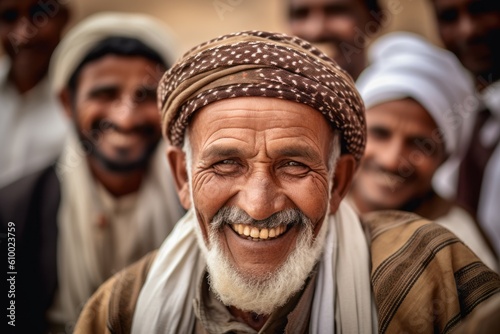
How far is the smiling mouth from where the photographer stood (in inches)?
92.3

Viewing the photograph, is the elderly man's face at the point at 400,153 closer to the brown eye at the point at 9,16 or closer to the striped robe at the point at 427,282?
the striped robe at the point at 427,282

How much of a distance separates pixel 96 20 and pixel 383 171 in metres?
2.57

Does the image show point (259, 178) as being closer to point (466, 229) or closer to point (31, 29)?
point (466, 229)

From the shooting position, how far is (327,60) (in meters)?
2.54

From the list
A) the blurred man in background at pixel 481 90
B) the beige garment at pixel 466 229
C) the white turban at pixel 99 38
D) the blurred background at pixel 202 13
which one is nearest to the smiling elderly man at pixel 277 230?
the beige garment at pixel 466 229

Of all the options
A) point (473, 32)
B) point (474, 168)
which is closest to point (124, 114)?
point (473, 32)

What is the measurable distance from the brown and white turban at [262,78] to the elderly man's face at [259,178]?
0.05 m

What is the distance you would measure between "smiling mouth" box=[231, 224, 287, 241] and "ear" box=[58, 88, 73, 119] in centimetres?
258

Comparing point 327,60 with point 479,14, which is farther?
point 479,14

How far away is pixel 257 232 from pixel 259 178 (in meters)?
0.23

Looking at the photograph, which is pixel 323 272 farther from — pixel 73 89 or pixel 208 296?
pixel 73 89

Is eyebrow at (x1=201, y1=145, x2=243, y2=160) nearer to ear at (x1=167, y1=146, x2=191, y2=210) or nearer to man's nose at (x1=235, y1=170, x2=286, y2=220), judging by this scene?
man's nose at (x1=235, y1=170, x2=286, y2=220)

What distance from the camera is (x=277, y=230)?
238 cm

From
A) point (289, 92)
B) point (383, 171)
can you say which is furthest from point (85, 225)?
point (289, 92)
